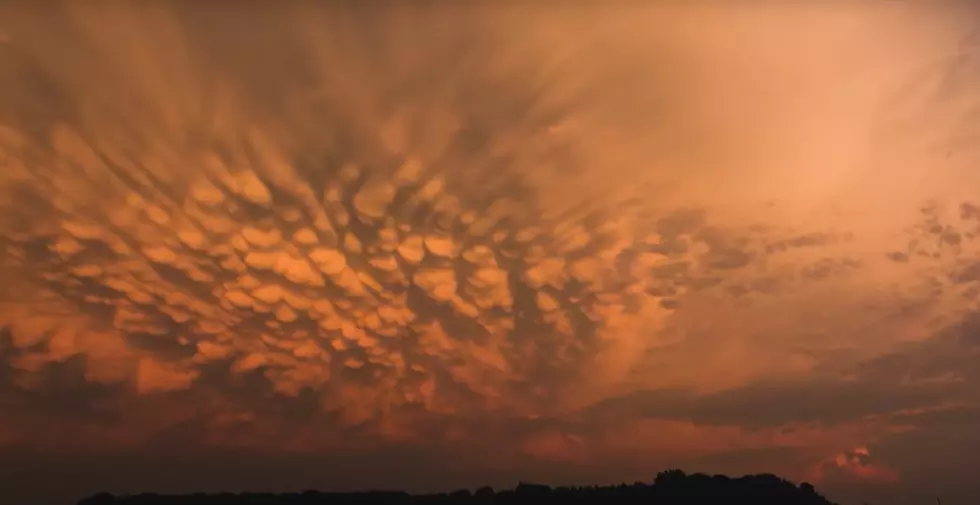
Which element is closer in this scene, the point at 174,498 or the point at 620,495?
the point at 174,498

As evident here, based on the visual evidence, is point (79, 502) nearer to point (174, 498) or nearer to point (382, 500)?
point (174, 498)

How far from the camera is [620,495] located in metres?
56.9

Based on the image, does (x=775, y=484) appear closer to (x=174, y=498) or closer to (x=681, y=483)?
(x=681, y=483)

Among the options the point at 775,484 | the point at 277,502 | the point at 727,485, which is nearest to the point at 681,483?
the point at 727,485

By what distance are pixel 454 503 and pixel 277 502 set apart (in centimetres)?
1358

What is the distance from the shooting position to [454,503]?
53812mm

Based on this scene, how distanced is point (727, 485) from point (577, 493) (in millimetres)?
12351

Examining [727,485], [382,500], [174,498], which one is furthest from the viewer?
[727,485]

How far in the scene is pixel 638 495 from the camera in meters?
56.5

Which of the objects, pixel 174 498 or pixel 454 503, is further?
pixel 454 503

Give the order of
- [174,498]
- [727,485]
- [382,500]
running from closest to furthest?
1. [174,498]
2. [382,500]
3. [727,485]

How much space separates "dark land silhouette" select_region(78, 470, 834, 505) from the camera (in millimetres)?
51844

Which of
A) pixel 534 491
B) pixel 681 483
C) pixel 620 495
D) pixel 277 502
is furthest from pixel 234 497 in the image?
pixel 681 483

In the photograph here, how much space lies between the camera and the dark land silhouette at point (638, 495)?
51.8m
